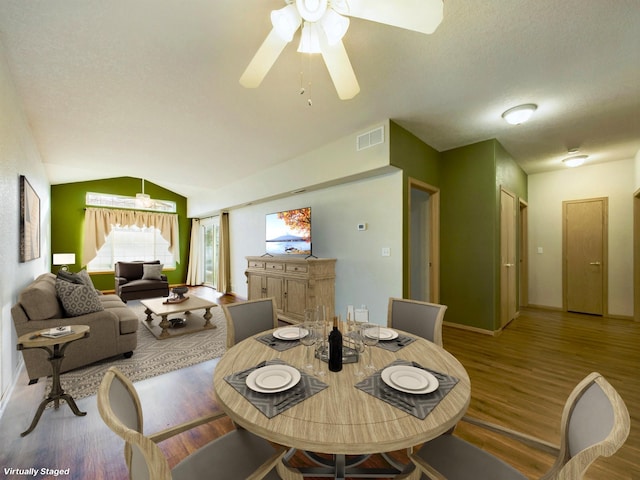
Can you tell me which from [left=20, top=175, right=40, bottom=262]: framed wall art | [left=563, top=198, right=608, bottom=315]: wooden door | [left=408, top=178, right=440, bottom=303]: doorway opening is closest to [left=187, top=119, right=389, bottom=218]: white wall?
[left=408, top=178, right=440, bottom=303]: doorway opening

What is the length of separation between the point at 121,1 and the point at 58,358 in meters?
2.40

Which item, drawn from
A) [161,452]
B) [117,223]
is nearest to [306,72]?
[161,452]

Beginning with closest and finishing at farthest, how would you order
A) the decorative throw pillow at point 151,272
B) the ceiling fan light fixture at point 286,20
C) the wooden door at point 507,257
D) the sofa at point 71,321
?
the ceiling fan light fixture at point 286,20, the sofa at point 71,321, the wooden door at point 507,257, the decorative throw pillow at point 151,272

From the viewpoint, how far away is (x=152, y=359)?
2785mm

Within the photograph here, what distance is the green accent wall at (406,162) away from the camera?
3021 mm

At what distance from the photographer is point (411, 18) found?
3.91ft

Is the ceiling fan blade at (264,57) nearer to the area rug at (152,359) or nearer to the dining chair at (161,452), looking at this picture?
the dining chair at (161,452)

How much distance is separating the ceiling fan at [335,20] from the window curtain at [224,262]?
210 inches

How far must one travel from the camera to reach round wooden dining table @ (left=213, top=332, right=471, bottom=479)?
74 centimetres

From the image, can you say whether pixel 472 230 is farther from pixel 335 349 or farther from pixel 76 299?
pixel 76 299

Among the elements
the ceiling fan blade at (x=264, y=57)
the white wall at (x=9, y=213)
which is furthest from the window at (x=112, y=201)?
the ceiling fan blade at (x=264, y=57)

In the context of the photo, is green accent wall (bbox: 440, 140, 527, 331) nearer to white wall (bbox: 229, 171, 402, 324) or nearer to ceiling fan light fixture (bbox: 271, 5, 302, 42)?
white wall (bbox: 229, 171, 402, 324)

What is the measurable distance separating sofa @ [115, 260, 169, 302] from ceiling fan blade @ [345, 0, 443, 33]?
20.4ft

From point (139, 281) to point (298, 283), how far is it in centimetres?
413
